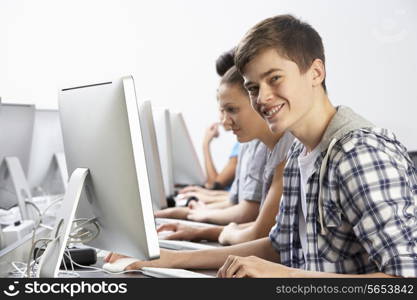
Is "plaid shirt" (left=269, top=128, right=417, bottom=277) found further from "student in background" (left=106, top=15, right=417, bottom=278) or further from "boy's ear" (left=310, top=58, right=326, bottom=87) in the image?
"boy's ear" (left=310, top=58, right=326, bottom=87)

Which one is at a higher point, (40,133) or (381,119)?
(40,133)

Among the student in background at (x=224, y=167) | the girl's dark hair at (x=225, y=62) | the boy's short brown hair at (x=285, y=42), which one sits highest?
the boy's short brown hair at (x=285, y=42)

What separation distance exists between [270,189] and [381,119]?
2768 millimetres

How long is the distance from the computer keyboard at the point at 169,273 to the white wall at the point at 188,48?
10.9 ft

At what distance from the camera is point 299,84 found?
1.31 metres

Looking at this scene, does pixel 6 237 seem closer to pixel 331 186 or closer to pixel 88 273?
pixel 88 273

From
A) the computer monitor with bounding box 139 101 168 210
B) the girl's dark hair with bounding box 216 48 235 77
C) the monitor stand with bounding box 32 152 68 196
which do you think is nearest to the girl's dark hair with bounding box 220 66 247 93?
the girl's dark hair with bounding box 216 48 235 77

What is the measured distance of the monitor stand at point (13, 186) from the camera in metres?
1.95

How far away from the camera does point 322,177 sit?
1.19m

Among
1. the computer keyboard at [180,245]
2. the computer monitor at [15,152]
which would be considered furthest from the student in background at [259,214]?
the computer monitor at [15,152]

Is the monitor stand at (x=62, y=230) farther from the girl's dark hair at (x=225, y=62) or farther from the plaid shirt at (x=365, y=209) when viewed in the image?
the girl's dark hair at (x=225, y=62)

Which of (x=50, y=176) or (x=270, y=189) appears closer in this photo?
(x=270, y=189)

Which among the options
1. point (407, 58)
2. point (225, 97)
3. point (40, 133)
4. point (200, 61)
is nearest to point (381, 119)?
point (407, 58)

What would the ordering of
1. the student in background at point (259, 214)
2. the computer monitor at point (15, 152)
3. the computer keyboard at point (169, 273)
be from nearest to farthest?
1. the computer keyboard at point (169, 273)
2. the student in background at point (259, 214)
3. the computer monitor at point (15, 152)
